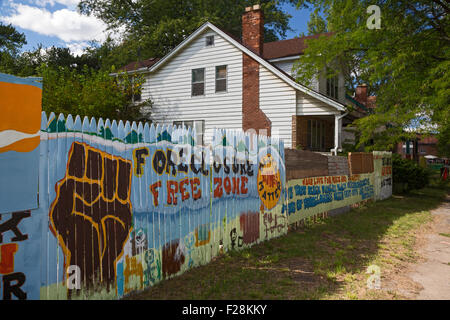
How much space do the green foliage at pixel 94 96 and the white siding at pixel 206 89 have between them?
1052 mm

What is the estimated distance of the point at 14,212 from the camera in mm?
3016

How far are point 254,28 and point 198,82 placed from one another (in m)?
4.07

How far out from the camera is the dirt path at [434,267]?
4785mm

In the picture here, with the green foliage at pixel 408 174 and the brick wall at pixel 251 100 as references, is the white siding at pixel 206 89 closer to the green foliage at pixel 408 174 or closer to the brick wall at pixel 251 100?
the brick wall at pixel 251 100

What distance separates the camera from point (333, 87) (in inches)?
789

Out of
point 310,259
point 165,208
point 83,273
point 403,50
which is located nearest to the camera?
point 83,273

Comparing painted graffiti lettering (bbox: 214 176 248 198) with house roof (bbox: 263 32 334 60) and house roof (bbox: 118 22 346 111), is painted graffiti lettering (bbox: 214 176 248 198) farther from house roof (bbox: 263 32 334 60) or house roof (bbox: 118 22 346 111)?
house roof (bbox: 263 32 334 60)

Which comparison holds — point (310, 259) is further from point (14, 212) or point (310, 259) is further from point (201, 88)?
point (201, 88)

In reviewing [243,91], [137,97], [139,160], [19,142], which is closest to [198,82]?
[243,91]

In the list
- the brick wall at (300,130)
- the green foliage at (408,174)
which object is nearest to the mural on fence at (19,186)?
the brick wall at (300,130)

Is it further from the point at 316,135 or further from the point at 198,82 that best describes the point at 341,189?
the point at 198,82

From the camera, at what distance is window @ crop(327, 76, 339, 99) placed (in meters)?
19.5
